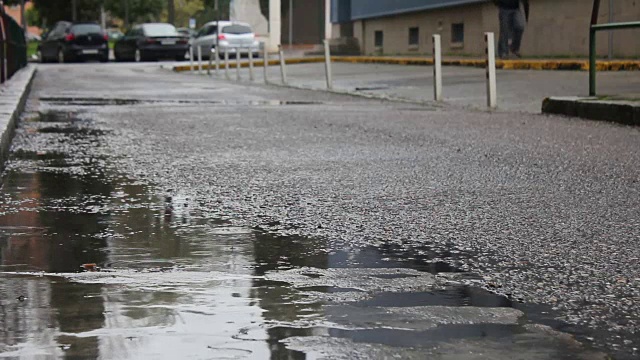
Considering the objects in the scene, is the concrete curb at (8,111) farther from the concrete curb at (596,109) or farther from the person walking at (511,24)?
the person walking at (511,24)

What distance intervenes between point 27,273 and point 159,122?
1011cm

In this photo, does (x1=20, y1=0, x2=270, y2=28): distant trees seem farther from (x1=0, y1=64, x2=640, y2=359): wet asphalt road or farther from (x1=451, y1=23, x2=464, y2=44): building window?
(x1=0, y1=64, x2=640, y2=359): wet asphalt road

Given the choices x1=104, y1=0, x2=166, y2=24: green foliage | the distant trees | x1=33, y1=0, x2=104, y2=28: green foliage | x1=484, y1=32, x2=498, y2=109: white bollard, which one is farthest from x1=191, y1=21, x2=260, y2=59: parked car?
x1=104, y1=0, x2=166, y2=24: green foliage

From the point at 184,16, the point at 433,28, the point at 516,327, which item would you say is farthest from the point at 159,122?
the point at 184,16

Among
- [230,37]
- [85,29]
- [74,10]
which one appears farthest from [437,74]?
[74,10]

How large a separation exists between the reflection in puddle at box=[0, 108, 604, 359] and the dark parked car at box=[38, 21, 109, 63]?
47.2 metres

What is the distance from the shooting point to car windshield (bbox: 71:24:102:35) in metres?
54.2

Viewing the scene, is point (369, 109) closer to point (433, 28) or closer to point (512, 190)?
point (512, 190)

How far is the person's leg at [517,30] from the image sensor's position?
29594 millimetres

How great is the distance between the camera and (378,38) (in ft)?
155

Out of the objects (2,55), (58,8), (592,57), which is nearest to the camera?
(592,57)

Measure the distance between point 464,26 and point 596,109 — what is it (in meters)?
20.7

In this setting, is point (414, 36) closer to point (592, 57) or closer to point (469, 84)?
point (469, 84)

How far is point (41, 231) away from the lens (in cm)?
678
